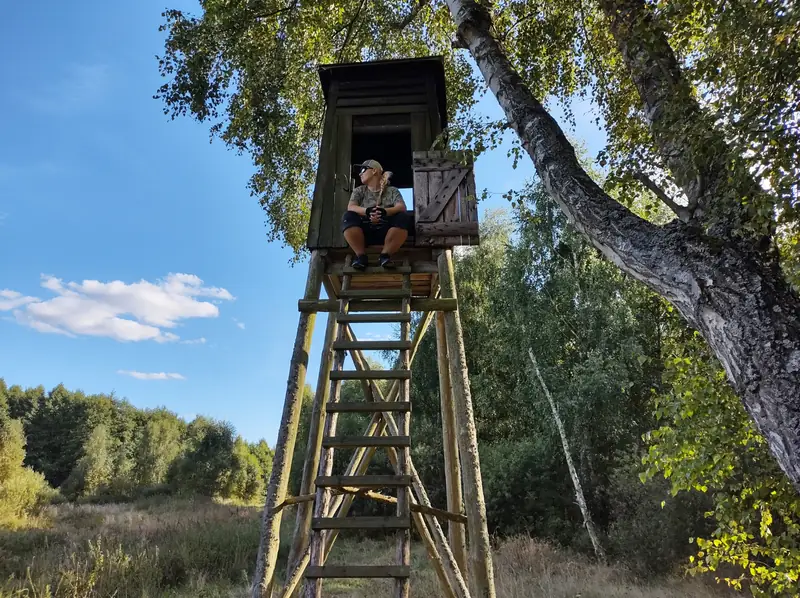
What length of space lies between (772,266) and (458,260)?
17.4 m

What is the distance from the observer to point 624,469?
12727mm

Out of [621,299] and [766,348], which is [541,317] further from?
[766,348]

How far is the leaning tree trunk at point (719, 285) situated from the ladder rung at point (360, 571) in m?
2.33

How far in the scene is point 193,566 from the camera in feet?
34.6

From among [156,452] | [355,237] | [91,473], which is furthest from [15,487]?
[355,237]

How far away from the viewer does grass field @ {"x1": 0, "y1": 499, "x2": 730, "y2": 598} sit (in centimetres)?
848

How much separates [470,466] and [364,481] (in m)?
1.07

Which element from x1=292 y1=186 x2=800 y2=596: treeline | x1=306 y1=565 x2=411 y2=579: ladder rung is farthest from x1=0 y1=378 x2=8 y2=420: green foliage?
x1=306 y1=565 x2=411 y2=579: ladder rung

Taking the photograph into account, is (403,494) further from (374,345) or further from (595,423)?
(595,423)

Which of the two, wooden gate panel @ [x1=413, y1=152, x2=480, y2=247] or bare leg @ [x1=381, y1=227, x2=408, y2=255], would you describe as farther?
wooden gate panel @ [x1=413, y1=152, x2=480, y2=247]

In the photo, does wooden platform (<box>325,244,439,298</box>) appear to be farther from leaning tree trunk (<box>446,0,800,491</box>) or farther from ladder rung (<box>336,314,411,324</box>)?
leaning tree trunk (<box>446,0,800,491</box>)

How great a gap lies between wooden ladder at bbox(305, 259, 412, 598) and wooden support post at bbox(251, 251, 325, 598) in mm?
394

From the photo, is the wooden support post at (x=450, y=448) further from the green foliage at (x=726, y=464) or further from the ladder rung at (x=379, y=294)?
the green foliage at (x=726, y=464)

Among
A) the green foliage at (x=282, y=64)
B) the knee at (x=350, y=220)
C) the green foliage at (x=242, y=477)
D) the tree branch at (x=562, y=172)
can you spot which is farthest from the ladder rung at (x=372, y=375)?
the green foliage at (x=242, y=477)
